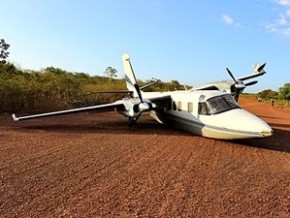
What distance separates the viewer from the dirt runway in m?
6.61

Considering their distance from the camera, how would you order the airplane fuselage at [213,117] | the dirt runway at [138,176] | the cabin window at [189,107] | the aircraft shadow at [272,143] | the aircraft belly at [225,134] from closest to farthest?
the dirt runway at [138,176] → the aircraft belly at [225,134] → the airplane fuselage at [213,117] → the aircraft shadow at [272,143] → the cabin window at [189,107]

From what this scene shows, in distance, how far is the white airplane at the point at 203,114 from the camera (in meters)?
12.9

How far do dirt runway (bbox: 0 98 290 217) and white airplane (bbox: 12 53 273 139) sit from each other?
592mm

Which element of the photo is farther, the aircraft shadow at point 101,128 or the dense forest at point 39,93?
the dense forest at point 39,93

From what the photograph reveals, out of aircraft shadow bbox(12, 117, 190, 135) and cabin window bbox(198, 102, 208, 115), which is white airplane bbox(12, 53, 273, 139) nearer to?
cabin window bbox(198, 102, 208, 115)

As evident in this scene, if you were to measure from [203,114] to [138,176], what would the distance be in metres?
6.75

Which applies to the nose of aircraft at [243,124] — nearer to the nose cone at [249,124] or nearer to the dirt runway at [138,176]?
the nose cone at [249,124]

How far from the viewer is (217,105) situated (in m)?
14.3

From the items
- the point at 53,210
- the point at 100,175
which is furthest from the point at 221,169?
the point at 53,210

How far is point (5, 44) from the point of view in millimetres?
26859

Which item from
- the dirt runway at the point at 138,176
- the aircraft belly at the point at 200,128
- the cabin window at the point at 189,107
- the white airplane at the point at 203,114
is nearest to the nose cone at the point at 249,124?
the white airplane at the point at 203,114

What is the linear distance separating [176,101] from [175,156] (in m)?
6.14

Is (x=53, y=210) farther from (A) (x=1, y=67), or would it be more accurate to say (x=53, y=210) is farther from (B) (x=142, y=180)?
(A) (x=1, y=67)

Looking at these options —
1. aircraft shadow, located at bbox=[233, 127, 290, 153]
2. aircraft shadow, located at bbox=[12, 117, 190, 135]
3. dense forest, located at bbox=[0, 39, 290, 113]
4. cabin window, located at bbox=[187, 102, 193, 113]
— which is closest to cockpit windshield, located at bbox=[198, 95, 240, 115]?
cabin window, located at bbox=[187, 102, 193, 113]
